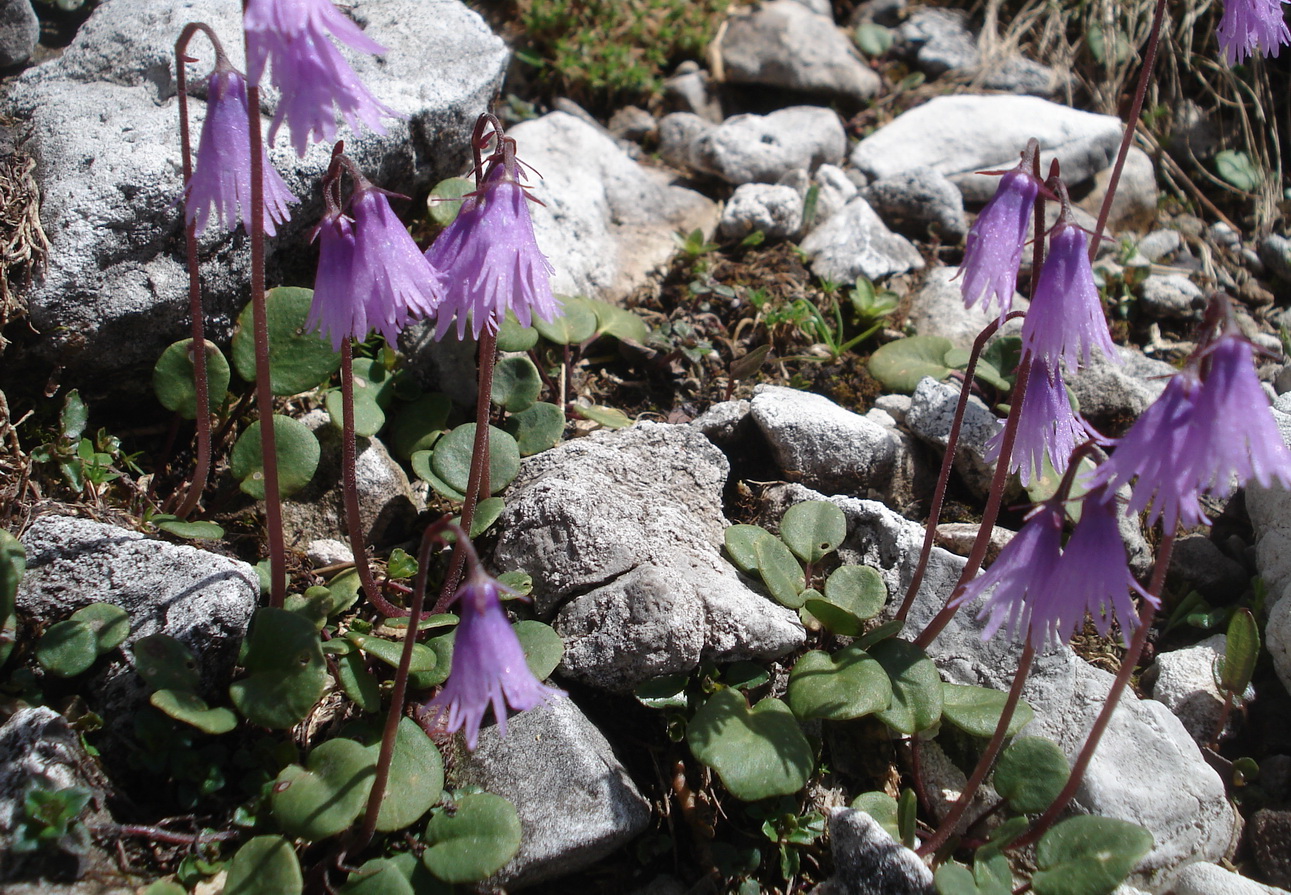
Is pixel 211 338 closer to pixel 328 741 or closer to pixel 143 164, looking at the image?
pixel 143 164

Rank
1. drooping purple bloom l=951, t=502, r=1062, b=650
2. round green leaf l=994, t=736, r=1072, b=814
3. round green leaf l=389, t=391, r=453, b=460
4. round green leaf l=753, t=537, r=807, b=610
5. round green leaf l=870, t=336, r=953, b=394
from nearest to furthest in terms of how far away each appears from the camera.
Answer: drooping purple bloom l=951, t=502, r=1062, b=650 → round green leaf l=994, t=736, r=1072, b=814 → round green leaf l=753, t=537, r=807, b=610 → round green leaf l=389, t=391, r=453, b=460 → round green leaf l=870, t=336, r=953, b=394

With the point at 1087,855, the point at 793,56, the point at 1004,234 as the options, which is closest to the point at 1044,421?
the point at 1004,234

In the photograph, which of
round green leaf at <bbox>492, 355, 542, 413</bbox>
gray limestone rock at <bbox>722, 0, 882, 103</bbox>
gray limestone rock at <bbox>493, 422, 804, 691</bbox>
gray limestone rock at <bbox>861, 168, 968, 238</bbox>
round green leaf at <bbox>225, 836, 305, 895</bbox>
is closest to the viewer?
round green leaf at <bbox>225, 836, 305, 895</bbox>

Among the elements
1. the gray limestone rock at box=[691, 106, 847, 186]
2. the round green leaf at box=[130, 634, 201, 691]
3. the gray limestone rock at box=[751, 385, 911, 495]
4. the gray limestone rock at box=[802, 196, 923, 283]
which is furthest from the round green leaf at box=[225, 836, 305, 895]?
the gray limestone rock at box=[691, 106, 847, 186]

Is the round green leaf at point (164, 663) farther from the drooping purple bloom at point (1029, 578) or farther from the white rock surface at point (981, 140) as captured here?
the white rock surface at point (981, 140)

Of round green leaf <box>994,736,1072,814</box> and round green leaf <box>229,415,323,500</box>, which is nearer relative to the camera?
round green leaf <box>994,736,1072,814</box>

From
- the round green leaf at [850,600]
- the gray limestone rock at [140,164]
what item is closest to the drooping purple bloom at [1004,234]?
the round green leaf at [850,600]

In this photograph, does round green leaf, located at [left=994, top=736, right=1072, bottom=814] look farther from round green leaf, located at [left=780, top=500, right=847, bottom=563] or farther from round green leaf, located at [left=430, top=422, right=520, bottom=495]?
round green leaf, located at [left=430, top=422, right=520, bottom=495]
